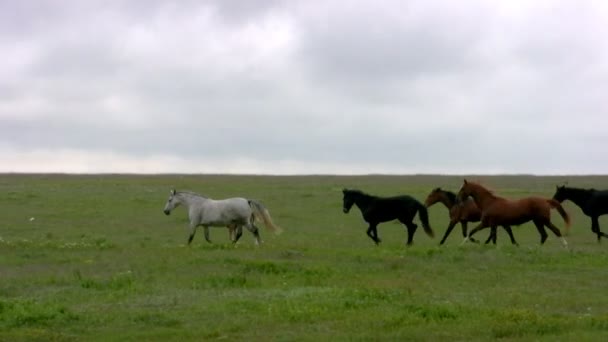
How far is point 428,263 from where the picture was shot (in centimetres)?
1720

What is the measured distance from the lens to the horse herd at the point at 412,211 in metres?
20.7

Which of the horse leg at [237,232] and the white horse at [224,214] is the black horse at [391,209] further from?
the horse leg at [237,232]

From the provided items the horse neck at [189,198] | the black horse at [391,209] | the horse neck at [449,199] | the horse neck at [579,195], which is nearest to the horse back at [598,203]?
the horse neck at [579,195]

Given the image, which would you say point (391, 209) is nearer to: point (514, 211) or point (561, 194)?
point (514, 211)

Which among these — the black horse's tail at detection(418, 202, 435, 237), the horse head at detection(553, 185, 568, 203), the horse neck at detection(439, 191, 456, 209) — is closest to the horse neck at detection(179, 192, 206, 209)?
the black horse's tail at detection(418, 202, 435, 237)

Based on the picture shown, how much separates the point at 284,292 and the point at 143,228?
1610 cm

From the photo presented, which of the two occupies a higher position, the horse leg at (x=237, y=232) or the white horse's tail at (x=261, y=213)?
the white horse's tail at (x=261, y=213)

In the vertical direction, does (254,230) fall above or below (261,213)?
below

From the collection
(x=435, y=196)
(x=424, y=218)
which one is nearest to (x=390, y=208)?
(x=424, y=218)

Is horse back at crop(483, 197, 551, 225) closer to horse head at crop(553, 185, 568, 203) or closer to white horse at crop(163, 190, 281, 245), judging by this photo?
horse head at crop(553, 185, 568, 203)

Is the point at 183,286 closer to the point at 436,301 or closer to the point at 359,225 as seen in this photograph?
the point at 436,301

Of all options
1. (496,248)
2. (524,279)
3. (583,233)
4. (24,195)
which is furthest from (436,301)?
(24,195)

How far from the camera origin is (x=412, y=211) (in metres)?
21.7

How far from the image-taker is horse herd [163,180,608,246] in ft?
68.0
